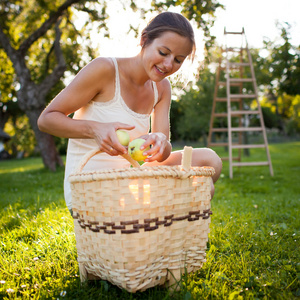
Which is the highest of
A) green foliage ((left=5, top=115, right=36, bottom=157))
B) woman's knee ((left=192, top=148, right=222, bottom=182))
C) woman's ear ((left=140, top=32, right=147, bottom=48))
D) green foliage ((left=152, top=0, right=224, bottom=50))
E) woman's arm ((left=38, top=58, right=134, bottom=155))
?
green foliage ((left=152, top=0, right=224, bottom=50))

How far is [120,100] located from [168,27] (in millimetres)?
517

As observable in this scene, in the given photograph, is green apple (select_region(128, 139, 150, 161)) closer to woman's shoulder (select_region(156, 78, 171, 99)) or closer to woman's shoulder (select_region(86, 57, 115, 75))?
woman's shoulder (select_region(86, 57, 115, 75))

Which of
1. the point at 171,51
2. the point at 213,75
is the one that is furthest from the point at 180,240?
the point at 213,75

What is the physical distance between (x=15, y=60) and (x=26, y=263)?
8198 mm

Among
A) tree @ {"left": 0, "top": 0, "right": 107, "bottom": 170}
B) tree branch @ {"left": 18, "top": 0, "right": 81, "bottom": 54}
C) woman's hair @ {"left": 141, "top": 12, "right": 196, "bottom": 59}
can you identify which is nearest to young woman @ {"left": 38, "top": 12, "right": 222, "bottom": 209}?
woman's hair @ {"left": 141, "top": 12, "right": 196, "bottom": 59}

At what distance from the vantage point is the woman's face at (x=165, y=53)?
5.49 ft

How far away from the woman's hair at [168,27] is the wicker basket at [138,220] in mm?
729

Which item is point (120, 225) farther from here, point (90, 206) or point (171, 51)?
point (171, 51)

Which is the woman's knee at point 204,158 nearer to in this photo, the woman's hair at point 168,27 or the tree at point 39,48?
the woman's hair at point 168,27

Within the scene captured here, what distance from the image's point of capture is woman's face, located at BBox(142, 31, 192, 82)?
1672 millimetres

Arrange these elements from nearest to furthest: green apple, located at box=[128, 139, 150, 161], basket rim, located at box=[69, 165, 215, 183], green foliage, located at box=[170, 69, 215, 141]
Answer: basket rim, located at box=[69, 165, 215, 183] → green apple, located at box=[128, 139, 150, 161] → green foliage, located at box=[170, 69, 215, 141]

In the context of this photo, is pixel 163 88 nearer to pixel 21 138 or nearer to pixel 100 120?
pixel 100 120

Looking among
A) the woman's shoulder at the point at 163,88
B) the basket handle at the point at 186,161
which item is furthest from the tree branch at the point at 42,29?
the basket handle at the point at 186,161

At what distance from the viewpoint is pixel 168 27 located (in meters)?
1.67
